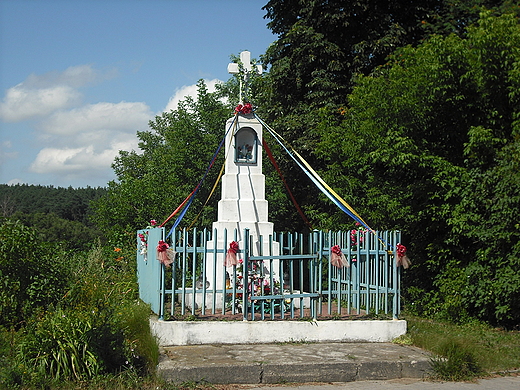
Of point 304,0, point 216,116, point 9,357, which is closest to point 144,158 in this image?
point 216,116

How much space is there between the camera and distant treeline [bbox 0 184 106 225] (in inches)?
2452

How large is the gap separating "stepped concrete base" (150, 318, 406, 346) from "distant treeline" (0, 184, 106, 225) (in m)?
54.3

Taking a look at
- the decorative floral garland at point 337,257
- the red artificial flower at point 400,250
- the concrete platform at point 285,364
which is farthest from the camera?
the red artificial flower at point 400,250

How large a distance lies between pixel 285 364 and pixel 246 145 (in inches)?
207

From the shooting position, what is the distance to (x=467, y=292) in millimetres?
11141

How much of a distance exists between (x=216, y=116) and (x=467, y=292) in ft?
37.1

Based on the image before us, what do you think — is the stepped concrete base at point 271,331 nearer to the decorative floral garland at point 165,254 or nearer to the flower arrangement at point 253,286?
the flower arrangement at point 253,286

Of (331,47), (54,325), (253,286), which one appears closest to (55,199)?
(331,47)

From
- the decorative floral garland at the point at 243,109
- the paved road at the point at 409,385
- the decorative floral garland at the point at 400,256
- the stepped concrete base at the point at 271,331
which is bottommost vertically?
the paved road at the point at 409,385

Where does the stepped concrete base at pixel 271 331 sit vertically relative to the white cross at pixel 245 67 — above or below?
below

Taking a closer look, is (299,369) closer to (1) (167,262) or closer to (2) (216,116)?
(1) (167,262)

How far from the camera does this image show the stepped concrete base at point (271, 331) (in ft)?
24.8

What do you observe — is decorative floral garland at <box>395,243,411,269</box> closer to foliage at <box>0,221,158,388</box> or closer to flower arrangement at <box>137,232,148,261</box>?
foliage at <box>0,221,158,388</box>

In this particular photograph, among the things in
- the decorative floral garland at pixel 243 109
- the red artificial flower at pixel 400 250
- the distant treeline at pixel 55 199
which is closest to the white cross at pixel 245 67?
the decorative floral garland at pixel 243 109
